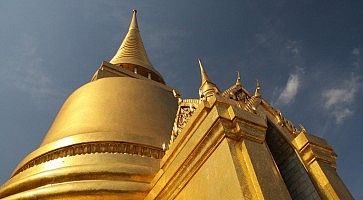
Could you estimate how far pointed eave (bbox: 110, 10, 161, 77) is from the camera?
510 inches

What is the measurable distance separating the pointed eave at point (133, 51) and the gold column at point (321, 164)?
810 centimetres

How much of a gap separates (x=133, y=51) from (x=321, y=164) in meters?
9.97

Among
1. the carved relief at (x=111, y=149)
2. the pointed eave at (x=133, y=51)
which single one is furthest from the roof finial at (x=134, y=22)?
the carved relief at (x=111, y=149)

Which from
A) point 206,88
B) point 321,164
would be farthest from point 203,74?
point 321,164

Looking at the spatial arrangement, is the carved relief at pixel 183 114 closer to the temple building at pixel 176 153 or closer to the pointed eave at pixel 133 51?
the temple building at pixel 176 153

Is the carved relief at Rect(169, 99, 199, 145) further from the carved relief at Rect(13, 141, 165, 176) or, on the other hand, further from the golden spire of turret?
the carved relief at Rect(13, 141, 165, 176)

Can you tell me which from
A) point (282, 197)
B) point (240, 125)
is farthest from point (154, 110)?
point (282, 197)

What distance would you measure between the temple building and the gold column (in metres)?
0.01


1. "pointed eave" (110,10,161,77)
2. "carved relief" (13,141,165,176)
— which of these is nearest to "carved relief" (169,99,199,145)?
"carved relief" (13,141,165,176)

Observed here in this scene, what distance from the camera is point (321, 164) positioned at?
16.7 ft

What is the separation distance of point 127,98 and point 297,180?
13.0 feet

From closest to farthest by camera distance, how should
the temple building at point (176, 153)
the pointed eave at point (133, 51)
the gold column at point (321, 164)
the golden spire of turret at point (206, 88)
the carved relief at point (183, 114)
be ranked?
the temple building at point (176, 153) → the gold column at point (321, 164) → the golden spire of turret at point (206, 88) → the carved relief at point (183, 114) → the pointed eave at point (133, 51)

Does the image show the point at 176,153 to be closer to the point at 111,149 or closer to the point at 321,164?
the point at 111,149

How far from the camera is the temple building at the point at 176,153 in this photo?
13.6 ft
